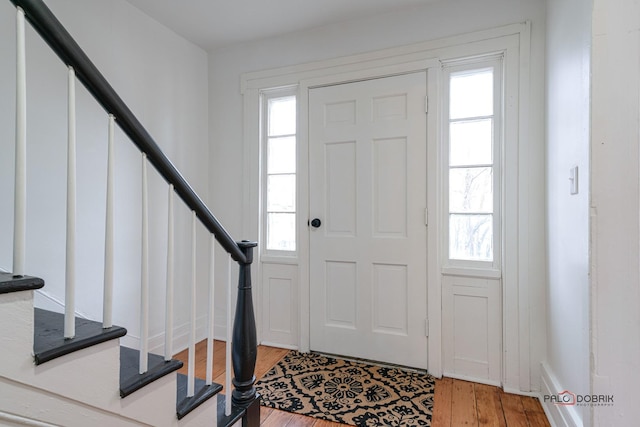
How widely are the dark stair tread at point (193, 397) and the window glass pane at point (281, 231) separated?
1.40 m

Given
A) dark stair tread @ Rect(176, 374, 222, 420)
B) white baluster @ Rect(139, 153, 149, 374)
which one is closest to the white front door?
dark stair tread @ Rect(176, 374, 222, 420)

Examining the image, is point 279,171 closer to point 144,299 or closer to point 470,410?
point 144,299

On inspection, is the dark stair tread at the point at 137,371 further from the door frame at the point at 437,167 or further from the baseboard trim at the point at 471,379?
the baseboard trim at the point at 471,379

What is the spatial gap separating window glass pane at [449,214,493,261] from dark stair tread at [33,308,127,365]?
6.51 feet

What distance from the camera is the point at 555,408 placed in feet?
5.24

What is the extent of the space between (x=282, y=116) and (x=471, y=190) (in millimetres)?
1613

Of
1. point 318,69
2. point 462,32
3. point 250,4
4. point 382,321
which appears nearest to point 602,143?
point 462,32

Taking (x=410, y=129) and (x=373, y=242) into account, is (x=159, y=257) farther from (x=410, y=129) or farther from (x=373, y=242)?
(x=410, y=129)

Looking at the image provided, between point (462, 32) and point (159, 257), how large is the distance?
8.85 ft

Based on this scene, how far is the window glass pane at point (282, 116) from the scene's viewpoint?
8.59ft

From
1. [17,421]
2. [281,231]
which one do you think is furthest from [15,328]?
[281,231]

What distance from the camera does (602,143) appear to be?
1.19m

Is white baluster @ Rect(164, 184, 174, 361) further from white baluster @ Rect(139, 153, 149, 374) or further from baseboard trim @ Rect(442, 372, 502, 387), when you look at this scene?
baseboard trim @ Rect(442, 372, 502, 387)

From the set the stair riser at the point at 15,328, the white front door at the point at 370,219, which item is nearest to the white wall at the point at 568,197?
the white front door at the point at 370,219
